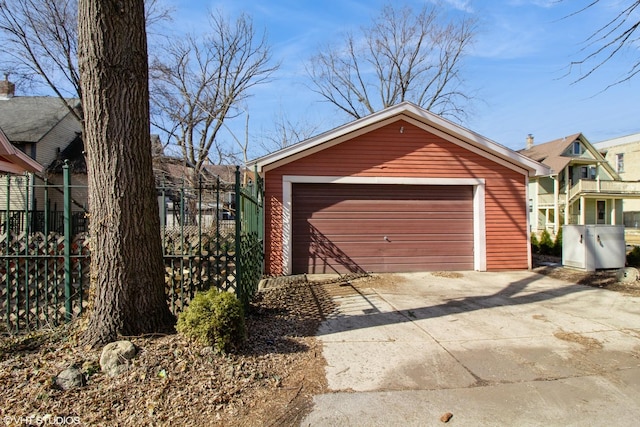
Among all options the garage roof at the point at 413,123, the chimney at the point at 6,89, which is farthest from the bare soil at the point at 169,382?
the chimney at the point at 6,89

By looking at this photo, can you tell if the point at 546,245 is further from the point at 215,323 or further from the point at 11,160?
the point at 11,160

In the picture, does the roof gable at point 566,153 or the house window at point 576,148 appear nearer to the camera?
the roof gable at point 566,153

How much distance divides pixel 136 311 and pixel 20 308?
2.07 metres

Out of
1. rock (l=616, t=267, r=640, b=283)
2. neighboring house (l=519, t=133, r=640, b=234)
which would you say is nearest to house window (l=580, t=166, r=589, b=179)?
neighboring house (l=519, t=133, r=640, b=234)

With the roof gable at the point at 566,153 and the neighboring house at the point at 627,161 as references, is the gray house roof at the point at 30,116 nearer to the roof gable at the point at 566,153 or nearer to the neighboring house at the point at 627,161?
the roof gable at the point at 566,153

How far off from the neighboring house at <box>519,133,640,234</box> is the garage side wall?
18996mm

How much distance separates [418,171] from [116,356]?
7.81 m

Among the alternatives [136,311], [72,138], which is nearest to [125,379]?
[136,311]

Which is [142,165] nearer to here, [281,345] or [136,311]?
[136,311]

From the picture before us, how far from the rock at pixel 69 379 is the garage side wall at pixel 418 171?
235 inches

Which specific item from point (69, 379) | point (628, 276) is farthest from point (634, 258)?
point (69, 379)

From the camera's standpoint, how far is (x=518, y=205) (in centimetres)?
978

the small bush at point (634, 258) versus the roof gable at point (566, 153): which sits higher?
the roof gable at point (566, 153)

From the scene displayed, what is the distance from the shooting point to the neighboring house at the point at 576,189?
2603 centimetres
